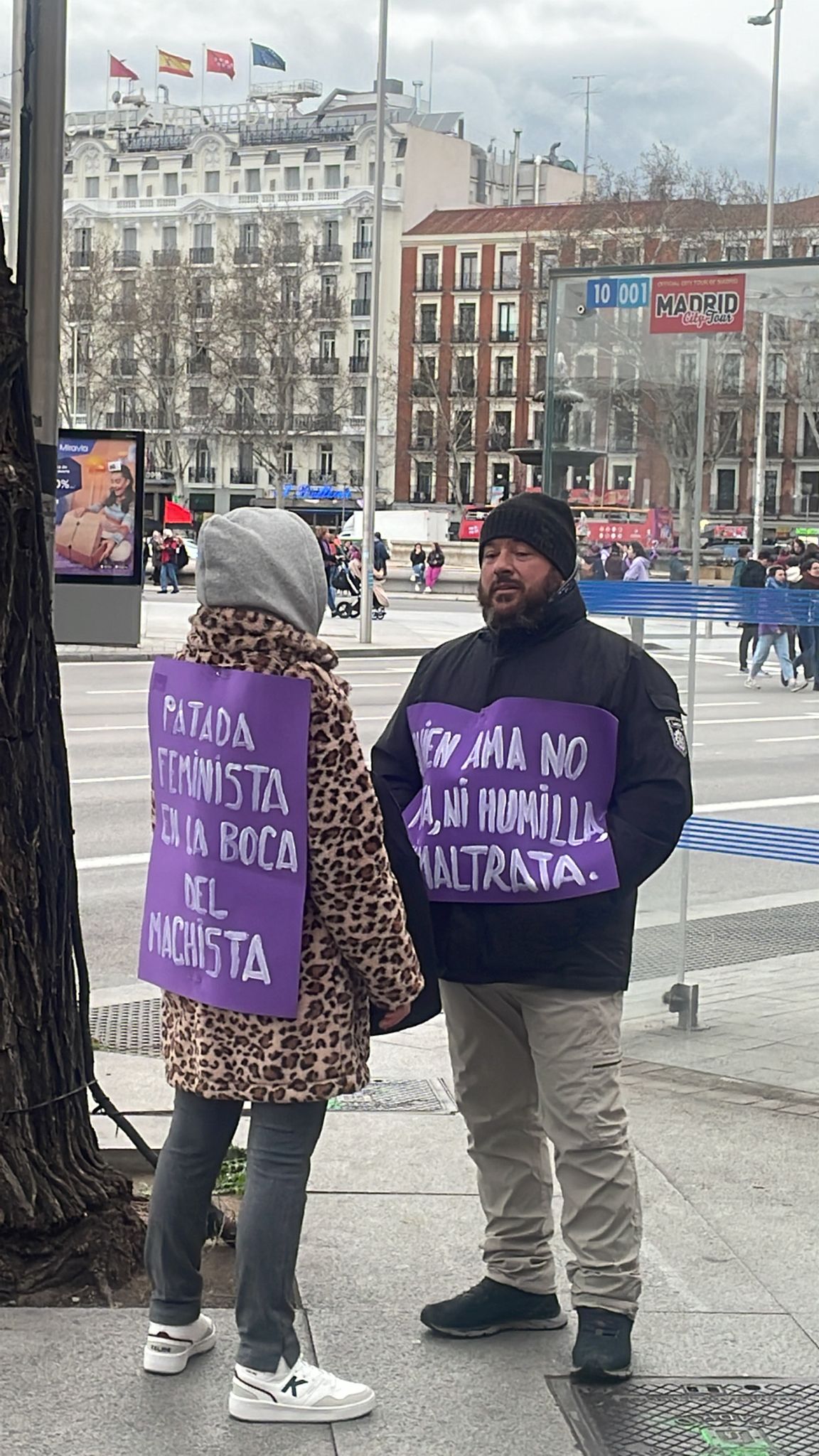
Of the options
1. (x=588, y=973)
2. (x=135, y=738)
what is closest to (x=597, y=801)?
(x=588, y=973)

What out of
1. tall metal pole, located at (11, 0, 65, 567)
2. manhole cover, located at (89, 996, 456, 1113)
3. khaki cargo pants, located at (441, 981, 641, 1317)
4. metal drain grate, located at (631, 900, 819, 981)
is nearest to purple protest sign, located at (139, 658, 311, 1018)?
khaki cargo pants, located at (441, 981, 641, 1317)

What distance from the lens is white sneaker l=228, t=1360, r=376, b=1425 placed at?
3.33 meters

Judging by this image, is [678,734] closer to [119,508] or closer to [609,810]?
[609,810]

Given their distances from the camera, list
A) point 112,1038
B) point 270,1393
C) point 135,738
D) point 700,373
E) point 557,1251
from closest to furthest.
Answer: point 270,1393 → point 557,1251 → point 700,373 → point 112,1038 → point 135,738

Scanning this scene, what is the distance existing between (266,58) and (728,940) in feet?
406

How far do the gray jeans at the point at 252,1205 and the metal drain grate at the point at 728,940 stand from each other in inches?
134

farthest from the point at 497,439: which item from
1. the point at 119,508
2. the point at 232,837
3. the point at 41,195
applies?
the point at 232,837

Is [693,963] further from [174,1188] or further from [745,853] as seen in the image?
[174,1188]

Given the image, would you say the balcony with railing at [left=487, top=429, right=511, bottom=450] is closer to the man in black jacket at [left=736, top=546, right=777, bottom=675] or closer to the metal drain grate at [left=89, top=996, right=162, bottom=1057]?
the metal drain grate at [left=89, top=996, right=162, bottom=1057]

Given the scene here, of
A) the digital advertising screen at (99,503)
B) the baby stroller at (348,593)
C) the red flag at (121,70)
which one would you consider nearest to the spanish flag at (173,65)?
the red flag at (121,70)

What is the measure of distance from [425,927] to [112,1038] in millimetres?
3255

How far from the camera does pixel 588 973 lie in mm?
3680

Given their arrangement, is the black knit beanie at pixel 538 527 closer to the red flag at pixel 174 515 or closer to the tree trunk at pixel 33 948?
the tree trunk at pixel 33 948

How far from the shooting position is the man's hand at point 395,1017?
338 centimetres
